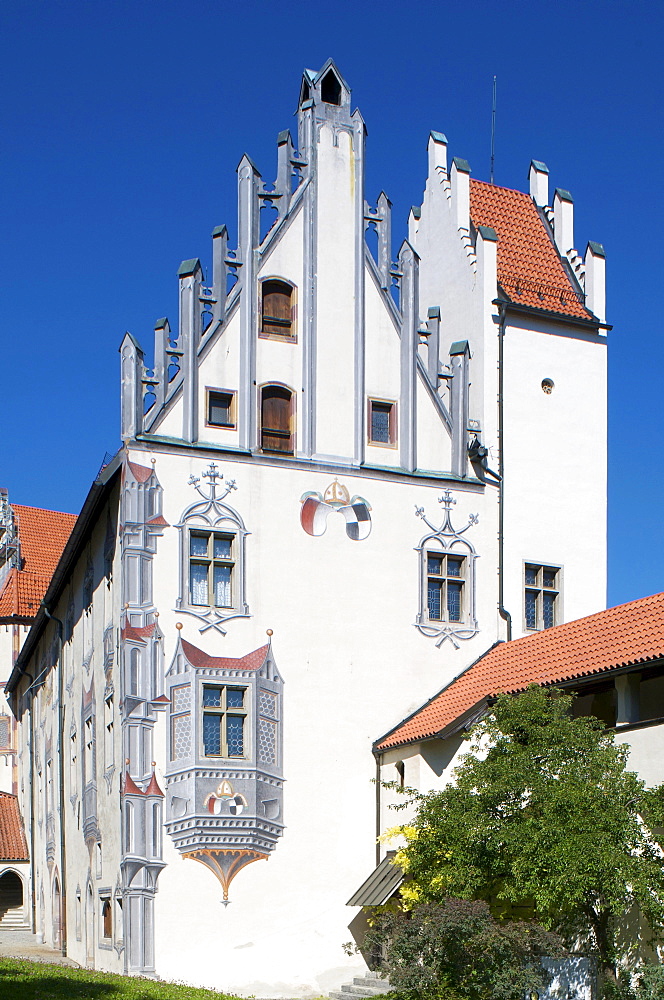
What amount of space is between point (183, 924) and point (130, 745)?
3.28 m

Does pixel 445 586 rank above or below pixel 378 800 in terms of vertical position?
above

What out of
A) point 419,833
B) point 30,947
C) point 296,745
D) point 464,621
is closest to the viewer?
point 419,833

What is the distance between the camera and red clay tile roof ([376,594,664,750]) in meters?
21.0

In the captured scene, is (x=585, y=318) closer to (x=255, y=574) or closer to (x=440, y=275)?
(x=440, y=275)

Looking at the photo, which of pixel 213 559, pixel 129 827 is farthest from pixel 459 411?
pixel 129 827

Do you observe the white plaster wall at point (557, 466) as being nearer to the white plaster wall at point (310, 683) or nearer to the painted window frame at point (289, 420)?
the white plaster wall at point (310, 683)

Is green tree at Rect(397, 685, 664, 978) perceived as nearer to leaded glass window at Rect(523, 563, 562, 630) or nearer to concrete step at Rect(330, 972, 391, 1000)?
concrete step at Rect(330, 972, 391, 1000)

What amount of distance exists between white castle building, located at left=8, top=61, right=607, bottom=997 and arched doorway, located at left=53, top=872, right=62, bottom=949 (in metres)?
0.90

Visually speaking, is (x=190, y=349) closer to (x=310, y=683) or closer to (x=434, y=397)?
(x=434, y=397)

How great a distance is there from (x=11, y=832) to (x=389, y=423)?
73.4ft

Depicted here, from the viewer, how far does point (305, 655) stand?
25922mm

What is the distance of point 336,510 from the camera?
88.0 ft

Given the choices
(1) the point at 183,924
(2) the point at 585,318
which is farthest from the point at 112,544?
(2) the point at 585,318

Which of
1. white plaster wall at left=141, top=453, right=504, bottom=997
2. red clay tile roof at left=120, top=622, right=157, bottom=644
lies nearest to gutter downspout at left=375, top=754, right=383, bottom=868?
white plaster wall at left=141, top=453, right=504, bottom=997
